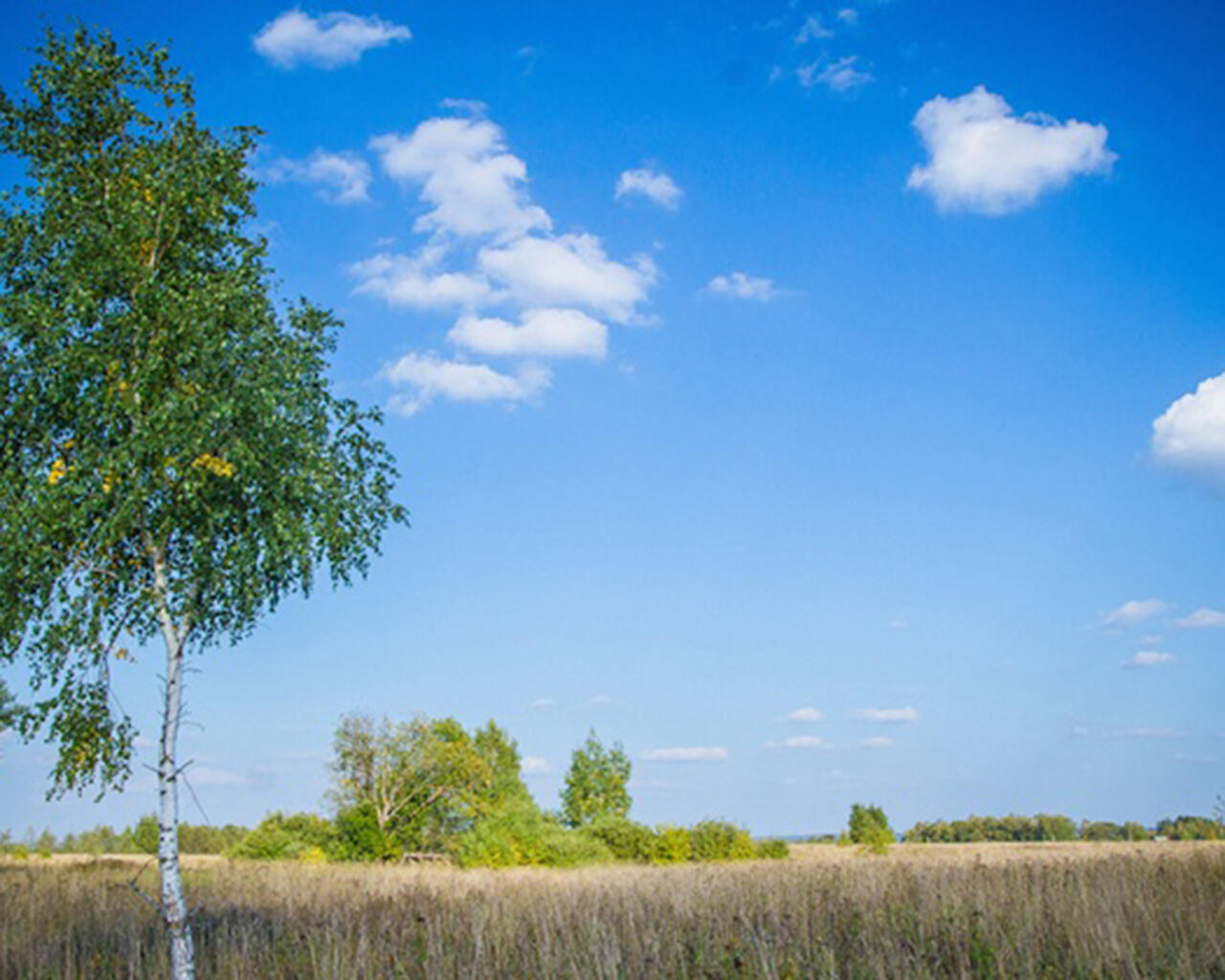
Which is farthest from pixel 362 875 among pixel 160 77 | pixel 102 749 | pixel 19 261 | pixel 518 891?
pixel 160 77

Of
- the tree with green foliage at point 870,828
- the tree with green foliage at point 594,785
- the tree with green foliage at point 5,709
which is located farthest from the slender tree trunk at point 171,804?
the tree with green foliage at point 594,785

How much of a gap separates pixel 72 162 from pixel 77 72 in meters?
1.27

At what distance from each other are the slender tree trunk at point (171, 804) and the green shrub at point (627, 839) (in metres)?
30.9

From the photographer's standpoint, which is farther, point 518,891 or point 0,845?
point 0,845

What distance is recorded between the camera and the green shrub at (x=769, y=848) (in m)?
36.7

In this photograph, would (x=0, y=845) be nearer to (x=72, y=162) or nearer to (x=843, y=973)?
(x=72, y=162)

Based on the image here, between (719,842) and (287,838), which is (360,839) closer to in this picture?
(287,838)

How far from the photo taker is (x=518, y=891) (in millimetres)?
16891

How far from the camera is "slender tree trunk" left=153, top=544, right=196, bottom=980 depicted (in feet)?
31.8

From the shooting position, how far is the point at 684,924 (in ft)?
34.7

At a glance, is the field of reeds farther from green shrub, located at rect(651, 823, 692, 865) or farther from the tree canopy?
green shrub, located at rect(651, 823, 692, 865)

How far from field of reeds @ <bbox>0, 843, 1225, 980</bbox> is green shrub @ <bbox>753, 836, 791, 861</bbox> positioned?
18961 mm

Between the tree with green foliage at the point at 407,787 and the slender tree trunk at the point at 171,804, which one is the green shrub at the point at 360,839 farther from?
the slender tree trunk at the point at 171,804

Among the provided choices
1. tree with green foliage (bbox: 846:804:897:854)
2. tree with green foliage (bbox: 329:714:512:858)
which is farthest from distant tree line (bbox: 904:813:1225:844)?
tree with green foliage (bbox: 329:714:512:858)
